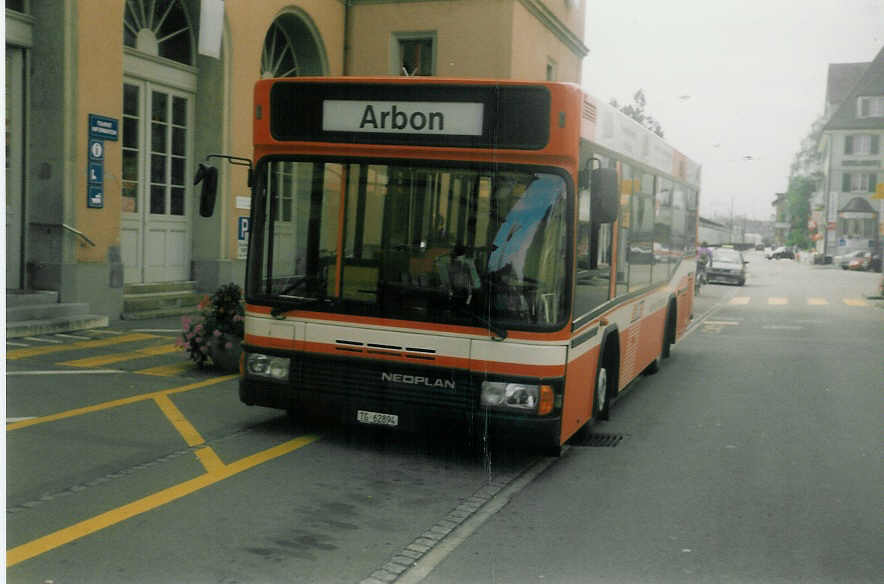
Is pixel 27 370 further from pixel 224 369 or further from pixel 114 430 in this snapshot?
pixel 114 430

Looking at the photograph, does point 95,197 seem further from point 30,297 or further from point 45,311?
point 45,311

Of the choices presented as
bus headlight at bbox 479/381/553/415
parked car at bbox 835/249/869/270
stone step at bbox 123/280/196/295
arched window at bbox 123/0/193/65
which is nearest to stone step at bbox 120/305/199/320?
stone step at bbox 123/280/196/295

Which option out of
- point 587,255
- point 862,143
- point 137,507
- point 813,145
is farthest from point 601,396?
point 813,145

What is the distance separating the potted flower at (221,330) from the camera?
10562 mm

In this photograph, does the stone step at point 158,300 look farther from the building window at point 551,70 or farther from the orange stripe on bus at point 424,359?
the building window at point 551,70

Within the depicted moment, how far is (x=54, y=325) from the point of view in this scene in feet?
42.7

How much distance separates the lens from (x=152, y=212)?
16.7 m

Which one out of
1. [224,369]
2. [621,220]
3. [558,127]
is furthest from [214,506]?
[224,369]

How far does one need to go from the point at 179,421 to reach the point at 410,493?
2.72m

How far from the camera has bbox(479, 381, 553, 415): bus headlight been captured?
21.1 feet

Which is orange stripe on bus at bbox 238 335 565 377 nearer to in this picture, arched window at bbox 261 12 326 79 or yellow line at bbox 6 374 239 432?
yellow line at bbox 6 374 239 432

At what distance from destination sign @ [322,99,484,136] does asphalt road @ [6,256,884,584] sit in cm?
230

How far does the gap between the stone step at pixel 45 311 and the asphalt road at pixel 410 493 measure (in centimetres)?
257

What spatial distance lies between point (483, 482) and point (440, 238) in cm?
163
